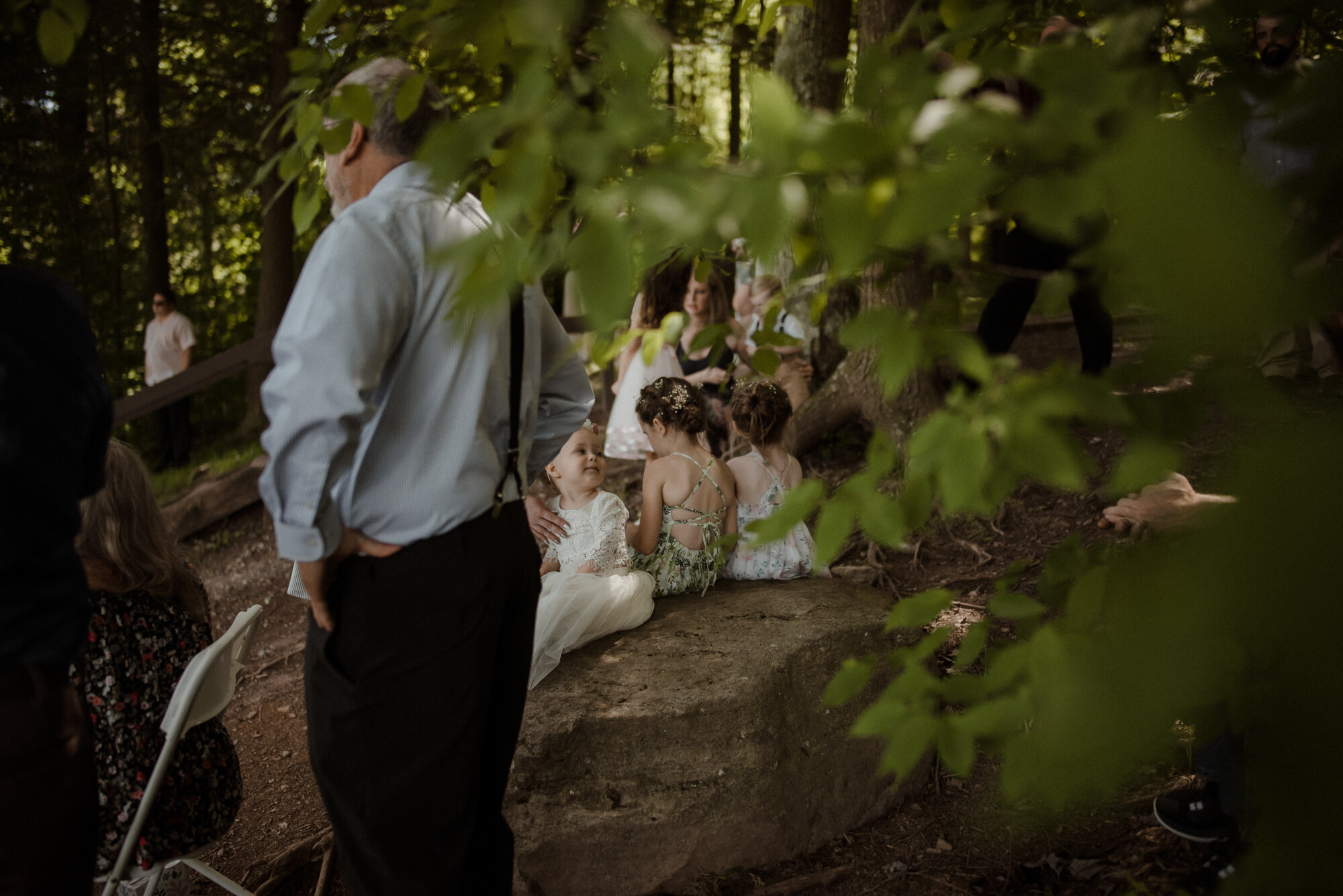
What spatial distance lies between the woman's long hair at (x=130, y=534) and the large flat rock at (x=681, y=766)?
3.83 feet

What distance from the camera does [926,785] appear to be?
3469mm

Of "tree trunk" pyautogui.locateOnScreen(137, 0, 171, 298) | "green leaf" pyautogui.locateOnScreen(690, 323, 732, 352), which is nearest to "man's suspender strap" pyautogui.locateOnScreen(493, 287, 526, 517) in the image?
"green leaf" pyautogui.locateOnScreen(690, 323, 732, 352)

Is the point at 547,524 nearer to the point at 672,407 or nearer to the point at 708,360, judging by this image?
the point at 672,407

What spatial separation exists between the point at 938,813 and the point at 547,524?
186cm

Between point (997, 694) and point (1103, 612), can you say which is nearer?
point (1103, 612)

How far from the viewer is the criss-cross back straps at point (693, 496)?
403cm

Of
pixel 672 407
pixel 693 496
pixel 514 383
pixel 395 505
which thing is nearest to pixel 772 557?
pixel 693 496

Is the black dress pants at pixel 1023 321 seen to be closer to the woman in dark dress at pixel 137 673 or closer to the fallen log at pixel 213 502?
the woman in dark dress at pixel 137 673

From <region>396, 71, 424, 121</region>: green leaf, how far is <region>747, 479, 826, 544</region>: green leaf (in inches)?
32.2

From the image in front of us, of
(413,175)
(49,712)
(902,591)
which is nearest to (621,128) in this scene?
(413,175)

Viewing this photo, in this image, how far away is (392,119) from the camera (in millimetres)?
1947

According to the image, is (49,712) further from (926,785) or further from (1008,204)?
(926,785)

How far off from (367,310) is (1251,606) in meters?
1.48

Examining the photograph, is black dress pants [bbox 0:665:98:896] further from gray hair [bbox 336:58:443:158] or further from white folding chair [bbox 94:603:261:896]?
gray hair [bbox 336:58:443:158]
